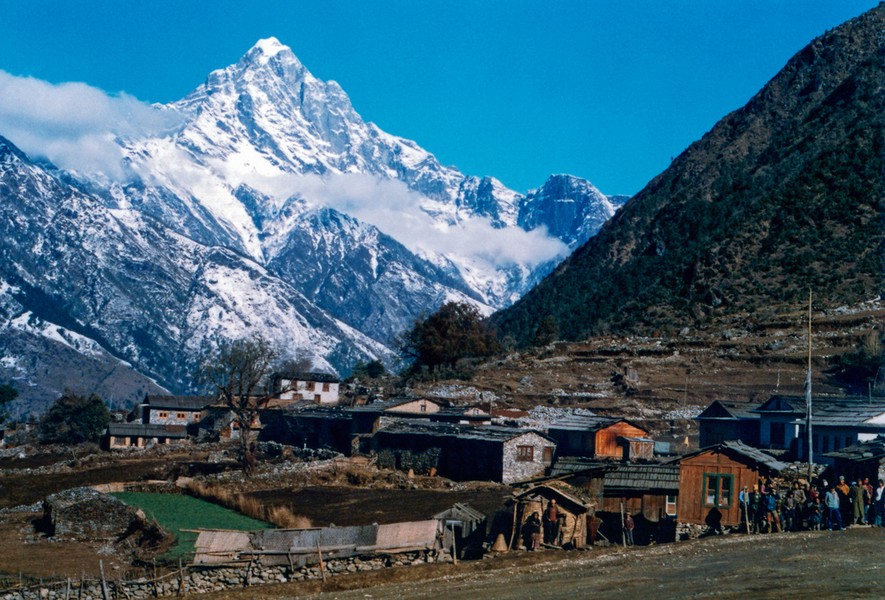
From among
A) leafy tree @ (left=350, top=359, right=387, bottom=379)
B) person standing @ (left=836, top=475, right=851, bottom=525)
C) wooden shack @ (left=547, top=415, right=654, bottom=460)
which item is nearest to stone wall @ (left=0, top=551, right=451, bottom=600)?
person standing @ (left=836, top=475, right=851, bottom=525)

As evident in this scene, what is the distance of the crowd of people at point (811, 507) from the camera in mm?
32500

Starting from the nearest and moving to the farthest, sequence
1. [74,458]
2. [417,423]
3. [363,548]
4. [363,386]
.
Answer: [363,548] < [417,423] < [74,458] < [363,386]

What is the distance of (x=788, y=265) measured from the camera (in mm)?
128250

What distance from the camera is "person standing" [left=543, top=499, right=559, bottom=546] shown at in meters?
35.2

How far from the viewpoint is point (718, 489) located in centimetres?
3753

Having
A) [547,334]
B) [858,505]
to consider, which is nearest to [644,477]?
[858,505]

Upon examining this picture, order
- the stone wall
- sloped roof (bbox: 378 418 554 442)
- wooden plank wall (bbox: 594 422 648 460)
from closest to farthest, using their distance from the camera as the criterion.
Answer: the stone wall < sloped roof (bbox: 378 418 554 442) < wooden plank wall (bbox: 594 422 648 460)

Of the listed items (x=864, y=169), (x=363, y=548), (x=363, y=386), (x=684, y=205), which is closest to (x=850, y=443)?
(x=363, y=548)

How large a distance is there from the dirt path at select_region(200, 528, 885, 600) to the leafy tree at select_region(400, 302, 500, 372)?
90240 mm

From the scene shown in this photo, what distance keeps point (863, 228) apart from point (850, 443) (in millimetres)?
86990

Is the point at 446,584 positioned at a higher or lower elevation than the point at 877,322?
lower

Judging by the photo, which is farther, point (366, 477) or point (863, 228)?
point (863, 228)

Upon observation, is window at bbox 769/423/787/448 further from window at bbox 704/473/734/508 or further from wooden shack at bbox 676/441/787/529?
window at bbox 704/473/734/508

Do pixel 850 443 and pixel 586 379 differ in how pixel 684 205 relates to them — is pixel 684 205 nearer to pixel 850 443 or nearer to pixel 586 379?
pixel 586 379
